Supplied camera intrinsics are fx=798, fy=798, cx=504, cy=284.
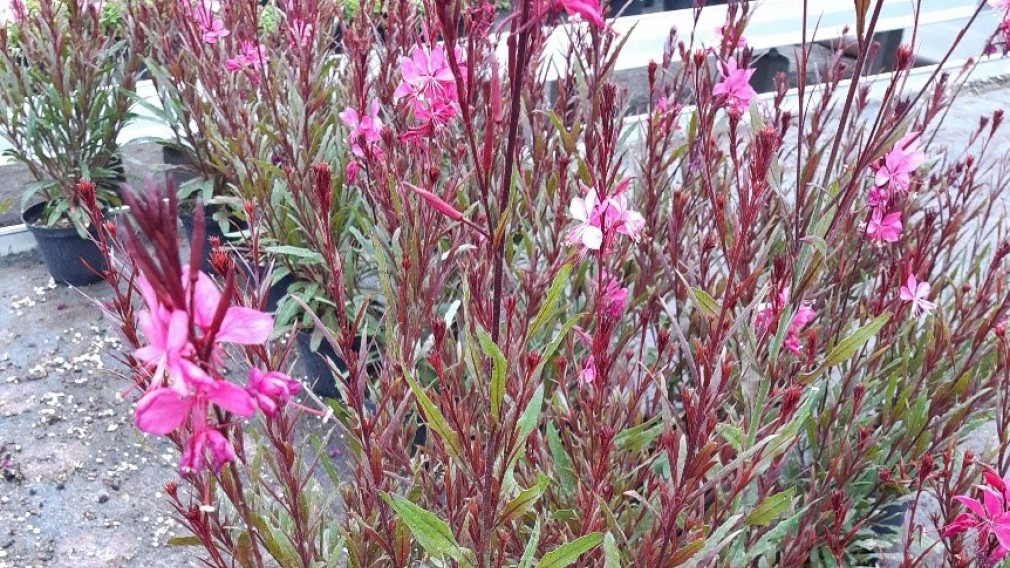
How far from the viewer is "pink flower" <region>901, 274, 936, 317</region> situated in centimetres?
145

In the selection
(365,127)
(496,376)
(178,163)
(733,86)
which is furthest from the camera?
(178,163)

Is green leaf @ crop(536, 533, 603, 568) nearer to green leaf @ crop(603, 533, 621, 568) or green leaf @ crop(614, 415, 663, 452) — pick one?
green leaf @ crop(603, 533, 621, 568)

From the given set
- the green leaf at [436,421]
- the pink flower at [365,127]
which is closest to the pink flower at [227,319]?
the green leaf at [436,421]

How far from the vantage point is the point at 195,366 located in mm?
417

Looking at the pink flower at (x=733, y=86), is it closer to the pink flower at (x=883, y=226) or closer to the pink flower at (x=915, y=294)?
the pink flower at (x=883, y=226)

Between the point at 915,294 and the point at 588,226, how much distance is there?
801 millimetres

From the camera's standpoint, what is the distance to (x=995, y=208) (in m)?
3.59

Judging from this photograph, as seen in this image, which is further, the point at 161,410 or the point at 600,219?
the point at 600,219

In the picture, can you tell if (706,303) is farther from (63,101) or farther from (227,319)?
(63,101)

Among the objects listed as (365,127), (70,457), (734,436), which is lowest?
(70,457)

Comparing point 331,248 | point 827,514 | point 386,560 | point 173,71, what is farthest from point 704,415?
point 173,71

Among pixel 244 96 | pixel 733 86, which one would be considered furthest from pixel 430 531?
pixel 244 96

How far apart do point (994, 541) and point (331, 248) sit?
791mm

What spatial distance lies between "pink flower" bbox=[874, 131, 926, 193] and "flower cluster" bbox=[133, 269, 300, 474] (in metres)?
1.09
